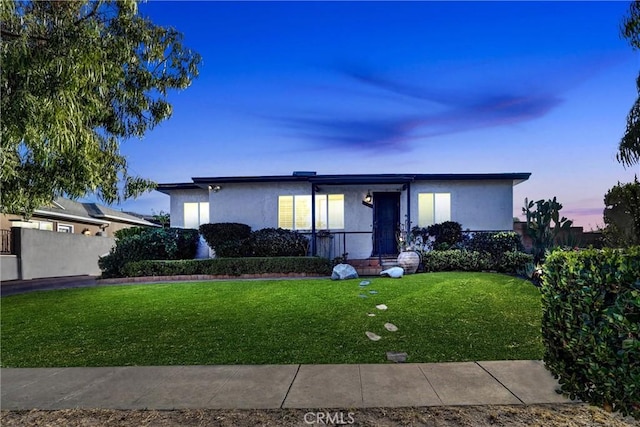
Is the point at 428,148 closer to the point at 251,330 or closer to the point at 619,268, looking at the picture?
the point at 251,330

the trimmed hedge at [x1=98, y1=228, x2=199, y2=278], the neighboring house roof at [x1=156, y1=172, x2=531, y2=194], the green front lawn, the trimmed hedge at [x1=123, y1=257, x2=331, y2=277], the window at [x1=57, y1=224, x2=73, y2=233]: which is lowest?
the green front lawn

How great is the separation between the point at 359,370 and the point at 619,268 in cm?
295

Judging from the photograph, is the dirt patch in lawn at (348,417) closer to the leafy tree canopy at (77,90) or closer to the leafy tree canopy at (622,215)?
the leafy tree canopy at (77,90)

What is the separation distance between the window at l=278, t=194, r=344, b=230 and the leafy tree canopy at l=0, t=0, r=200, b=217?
8.69 metres

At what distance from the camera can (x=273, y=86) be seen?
14.1 meters

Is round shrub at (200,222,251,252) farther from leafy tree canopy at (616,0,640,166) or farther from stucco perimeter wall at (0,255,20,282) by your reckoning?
leafy tree canopy at (616,0,640,166)

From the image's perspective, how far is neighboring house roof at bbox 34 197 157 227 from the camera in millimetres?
19561

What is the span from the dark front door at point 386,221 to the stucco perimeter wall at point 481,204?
0.81 m

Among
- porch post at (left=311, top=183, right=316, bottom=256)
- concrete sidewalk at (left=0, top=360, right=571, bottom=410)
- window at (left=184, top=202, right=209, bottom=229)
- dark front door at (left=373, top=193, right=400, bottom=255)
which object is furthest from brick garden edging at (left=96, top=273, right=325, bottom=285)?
concrete sidewalk at (left=0, top=360, right=571, bottom=410)

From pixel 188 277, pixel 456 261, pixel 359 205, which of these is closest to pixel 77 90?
pixel 188 277

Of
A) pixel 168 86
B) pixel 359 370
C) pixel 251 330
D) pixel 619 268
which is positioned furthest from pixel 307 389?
pixel 168 86

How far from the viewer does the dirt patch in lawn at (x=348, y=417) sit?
3.33 m

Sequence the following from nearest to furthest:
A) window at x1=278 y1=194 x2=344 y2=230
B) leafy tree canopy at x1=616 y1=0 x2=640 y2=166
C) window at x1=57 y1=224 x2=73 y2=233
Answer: leafy tree canopy at x1=616 y1=0 x2=640 y2=166
window at x1=278 y1=194 x2=344 y2=230
window at x1=57 y1=224 x2=73 y2=233

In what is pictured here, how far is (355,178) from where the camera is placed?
47.5 feet
